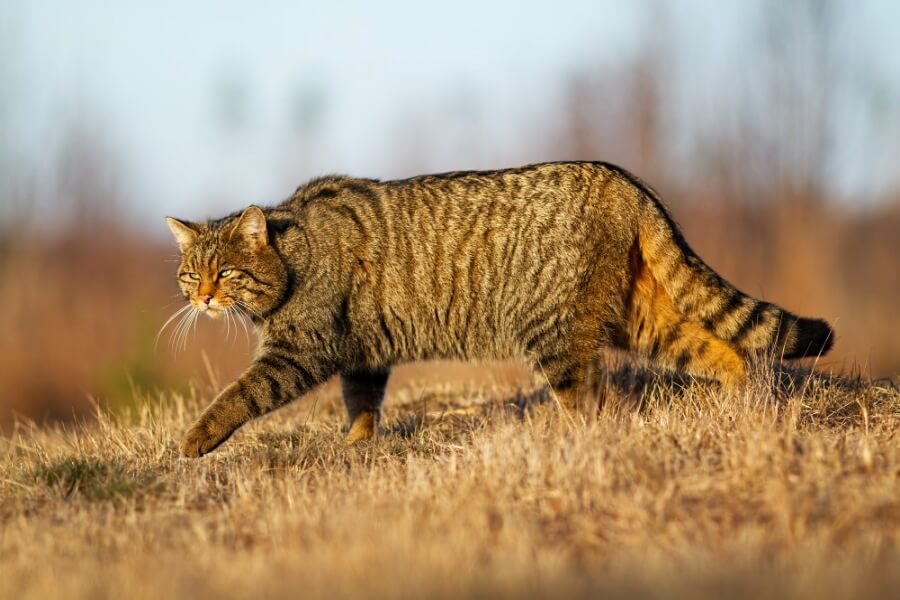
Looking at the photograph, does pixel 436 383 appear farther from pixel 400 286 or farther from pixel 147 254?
pixel 147 254

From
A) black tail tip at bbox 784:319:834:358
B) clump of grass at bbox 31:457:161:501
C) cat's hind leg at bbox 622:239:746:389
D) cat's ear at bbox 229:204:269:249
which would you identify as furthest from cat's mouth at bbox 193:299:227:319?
black tail tip at bbox 784:319:834:358

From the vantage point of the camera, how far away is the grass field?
272 centimetres

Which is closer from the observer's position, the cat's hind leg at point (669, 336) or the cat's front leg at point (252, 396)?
the cat's front leg at point (252, 396)

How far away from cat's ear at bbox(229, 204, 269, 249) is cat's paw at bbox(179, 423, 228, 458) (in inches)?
43.6

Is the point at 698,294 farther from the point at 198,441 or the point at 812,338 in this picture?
the point at 198,441

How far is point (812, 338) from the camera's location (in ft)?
16.4

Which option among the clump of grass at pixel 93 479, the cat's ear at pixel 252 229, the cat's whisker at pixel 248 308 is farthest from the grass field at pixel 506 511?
the cat's ear at pixel 252 229

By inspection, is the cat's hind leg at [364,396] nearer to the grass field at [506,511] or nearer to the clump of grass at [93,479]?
the grass field at [506,511]

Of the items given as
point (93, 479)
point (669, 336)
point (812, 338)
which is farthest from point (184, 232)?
point (812, 338)

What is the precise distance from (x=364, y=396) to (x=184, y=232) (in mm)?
1419

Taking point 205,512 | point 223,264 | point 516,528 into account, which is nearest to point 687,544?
point 516,528

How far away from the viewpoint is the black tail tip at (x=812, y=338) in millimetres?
5004

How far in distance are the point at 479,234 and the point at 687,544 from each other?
278 centimetres

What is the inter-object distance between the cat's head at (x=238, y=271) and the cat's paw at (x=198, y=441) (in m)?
0.79
